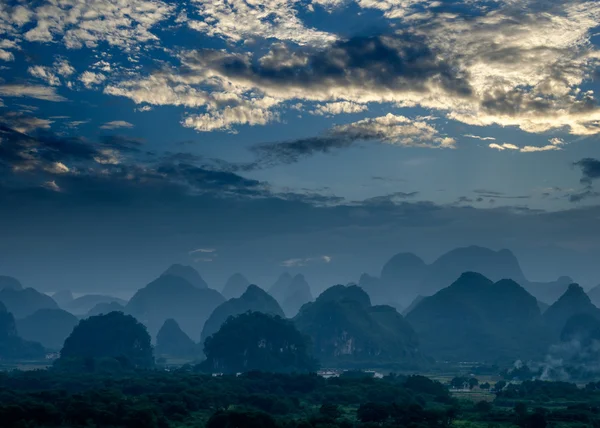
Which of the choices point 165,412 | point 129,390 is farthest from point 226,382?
point 165,412

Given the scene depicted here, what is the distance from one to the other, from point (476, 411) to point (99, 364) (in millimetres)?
104622

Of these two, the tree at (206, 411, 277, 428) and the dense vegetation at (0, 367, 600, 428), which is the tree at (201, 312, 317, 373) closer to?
the dense vegetation at (0, 367, 600, 428)

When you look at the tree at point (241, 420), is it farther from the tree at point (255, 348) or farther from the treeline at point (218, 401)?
the tree at point (255, 348)

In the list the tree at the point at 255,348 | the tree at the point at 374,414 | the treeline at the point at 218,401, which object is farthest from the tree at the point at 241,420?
the tree at the point at 255,348

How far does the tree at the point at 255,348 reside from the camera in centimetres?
19062

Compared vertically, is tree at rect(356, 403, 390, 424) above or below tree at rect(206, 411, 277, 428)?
below

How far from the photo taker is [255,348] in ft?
632

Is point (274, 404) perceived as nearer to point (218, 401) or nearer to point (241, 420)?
point (218, 401)

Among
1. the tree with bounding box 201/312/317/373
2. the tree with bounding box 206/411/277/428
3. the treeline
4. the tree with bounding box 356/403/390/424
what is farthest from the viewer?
the tree with bounding box 201/312/317/373

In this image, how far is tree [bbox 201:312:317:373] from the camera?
191m

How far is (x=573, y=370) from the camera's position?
18412 centimetres

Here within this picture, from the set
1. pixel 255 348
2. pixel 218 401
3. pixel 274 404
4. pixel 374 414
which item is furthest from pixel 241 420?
pixel 255 348

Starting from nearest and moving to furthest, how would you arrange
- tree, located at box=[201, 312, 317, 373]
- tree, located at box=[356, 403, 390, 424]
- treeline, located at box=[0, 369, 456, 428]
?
treeline, located at box=[0, 369, 456, 428]
tree, located at box=[356, 403, 390, 424]
tree, located at box=[201, 312, 317, 373]

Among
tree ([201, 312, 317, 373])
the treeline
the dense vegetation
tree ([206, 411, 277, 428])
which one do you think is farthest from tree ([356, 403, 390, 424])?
tree ([201, 312, 317, 373])
